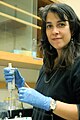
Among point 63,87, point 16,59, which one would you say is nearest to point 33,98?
point 63,87

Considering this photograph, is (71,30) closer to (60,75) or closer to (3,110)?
(60,75)

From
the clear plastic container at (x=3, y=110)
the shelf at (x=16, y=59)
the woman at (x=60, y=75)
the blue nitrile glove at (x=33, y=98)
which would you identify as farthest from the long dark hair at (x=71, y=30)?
the clear plastic container at (x=3, y=110)

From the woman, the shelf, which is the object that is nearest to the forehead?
the woman

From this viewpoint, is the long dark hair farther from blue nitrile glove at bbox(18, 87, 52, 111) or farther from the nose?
blue nitrile glove at bbox(18, 87, 52, 111)

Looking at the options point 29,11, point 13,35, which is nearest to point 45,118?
point 13,35

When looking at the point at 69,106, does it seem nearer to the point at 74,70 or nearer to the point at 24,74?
the point at 74,70

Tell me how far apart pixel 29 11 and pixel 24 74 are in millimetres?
642

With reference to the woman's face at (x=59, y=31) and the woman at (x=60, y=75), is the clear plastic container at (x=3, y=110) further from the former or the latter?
the woman's face at (x=59, y=31)

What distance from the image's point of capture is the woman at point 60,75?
2.90ft

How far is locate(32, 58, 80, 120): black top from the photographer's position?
0.92 meters

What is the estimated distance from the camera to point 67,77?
0.96m

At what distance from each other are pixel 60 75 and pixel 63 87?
7 centimetres

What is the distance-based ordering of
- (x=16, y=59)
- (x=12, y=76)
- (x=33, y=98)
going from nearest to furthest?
(x=33, y=98)
(x=12, y=76)
(x=16, y=59)

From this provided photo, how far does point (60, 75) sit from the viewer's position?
3.28 feet
